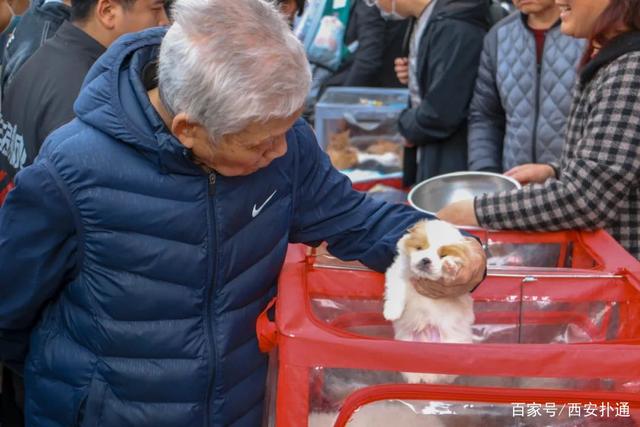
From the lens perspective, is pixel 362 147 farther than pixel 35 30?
Yes

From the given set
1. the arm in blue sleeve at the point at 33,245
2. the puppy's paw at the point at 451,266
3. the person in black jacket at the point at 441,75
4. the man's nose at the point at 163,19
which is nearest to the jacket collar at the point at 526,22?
the person in black jacket at the point at 441,75

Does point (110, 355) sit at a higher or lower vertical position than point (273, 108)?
lower

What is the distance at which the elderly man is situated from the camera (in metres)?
1.19

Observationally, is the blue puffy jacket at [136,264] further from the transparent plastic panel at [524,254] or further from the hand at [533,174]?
the hand at [533,174]

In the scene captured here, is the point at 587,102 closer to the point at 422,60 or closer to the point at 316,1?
the point at 422,60

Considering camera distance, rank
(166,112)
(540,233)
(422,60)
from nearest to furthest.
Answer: (166,112) → (540,233) → (422,60)

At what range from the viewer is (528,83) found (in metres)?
2.70

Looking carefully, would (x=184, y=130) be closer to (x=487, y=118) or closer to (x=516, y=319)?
(x=516, y=319)

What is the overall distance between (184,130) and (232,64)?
16cm

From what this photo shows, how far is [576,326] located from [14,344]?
111 centimetres

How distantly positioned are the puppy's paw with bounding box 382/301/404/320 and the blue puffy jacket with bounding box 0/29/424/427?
8.8 inches

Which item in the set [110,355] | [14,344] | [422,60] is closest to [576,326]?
[110,355]

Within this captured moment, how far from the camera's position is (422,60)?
3.10m

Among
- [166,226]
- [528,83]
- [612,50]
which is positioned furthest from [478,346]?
[528,83]
